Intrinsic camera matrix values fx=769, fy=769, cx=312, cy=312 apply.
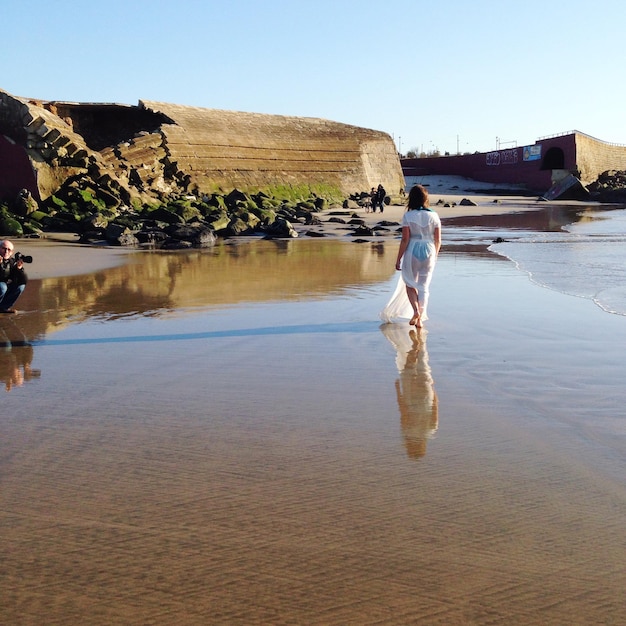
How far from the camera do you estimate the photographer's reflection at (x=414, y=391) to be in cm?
403

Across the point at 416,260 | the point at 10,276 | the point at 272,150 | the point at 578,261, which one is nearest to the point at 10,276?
the point at 10,276

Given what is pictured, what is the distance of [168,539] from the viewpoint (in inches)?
112

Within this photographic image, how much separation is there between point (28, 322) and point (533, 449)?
5.83 meters

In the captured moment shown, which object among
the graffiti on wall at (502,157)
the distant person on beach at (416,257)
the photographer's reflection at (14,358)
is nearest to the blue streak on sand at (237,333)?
the photographer's reflection at (14,358)

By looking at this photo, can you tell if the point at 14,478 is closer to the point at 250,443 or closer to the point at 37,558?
the point at 37,558

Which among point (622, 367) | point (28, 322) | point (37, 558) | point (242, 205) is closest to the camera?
point (37, 558)

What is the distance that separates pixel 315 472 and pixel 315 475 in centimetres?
4

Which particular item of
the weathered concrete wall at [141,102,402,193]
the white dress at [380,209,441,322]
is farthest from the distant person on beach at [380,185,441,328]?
the weathered concrete wall at [141,102,402,193]

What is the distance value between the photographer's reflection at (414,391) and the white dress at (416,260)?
0.39 m

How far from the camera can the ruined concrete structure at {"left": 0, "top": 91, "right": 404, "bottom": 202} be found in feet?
82.8

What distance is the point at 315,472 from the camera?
3506 mm

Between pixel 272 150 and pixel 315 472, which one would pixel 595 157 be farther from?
pixel 315 472

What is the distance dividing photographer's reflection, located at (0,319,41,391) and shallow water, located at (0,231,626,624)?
0.06 meters

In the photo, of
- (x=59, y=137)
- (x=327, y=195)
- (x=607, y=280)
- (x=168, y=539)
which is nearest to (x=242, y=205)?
(x=59, y=137)
